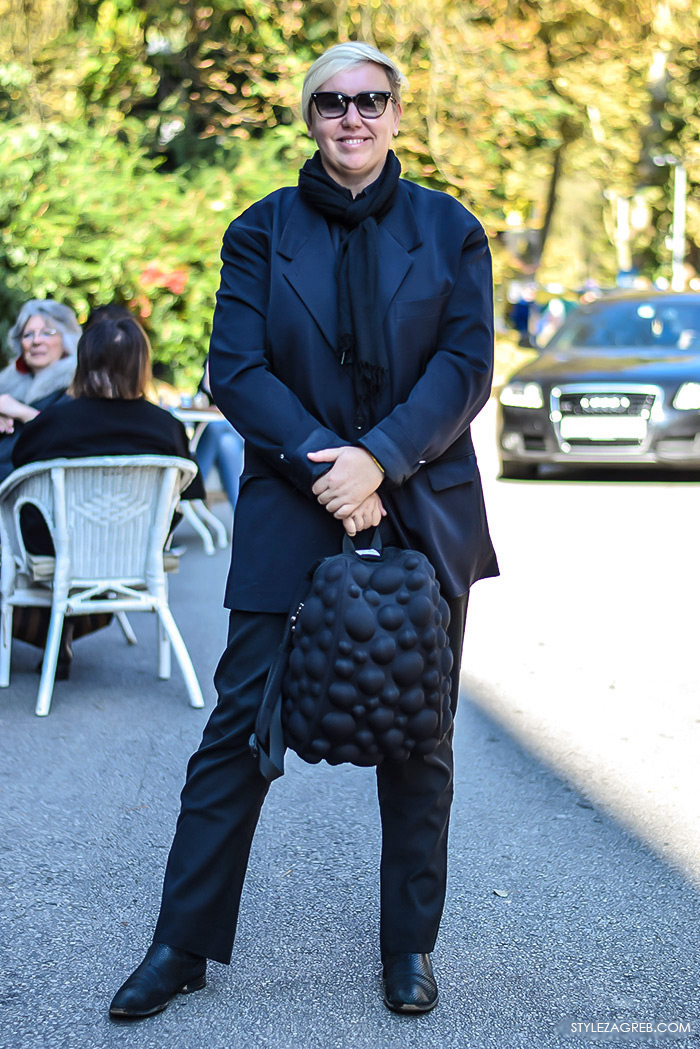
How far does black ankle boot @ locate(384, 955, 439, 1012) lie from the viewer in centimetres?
299

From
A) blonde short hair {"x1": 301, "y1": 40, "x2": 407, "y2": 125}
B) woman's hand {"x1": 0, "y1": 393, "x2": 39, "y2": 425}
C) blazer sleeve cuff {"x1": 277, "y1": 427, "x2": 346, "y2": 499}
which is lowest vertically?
woman's hand {"x1": 0, "y1": 393, "x2": 39, "y2": 425}

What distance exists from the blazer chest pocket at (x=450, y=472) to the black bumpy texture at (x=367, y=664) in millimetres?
268

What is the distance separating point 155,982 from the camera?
116 inches

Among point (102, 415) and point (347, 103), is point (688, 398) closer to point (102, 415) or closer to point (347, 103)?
point (102, 415)

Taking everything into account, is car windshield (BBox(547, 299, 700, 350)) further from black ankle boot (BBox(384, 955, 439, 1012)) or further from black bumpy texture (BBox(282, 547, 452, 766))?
black bumpy texture (BBox(282, 547, 452, 766))

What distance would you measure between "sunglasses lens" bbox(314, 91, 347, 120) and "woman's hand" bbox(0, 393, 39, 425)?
14.0 feet

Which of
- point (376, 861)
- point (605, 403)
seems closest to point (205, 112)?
point (605, 403)

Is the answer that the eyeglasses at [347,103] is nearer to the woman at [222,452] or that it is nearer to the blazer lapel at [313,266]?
the blazer lapel at [313,266]

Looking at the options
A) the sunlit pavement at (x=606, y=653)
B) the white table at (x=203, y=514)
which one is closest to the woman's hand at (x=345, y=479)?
the sunlit pavement at (x=606, y=653)

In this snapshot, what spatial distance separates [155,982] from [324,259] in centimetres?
151

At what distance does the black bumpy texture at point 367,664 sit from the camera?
2650 mm

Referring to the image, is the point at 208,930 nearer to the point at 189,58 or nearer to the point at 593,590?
the point at 593,590

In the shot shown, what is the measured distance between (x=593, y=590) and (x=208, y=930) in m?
5.22

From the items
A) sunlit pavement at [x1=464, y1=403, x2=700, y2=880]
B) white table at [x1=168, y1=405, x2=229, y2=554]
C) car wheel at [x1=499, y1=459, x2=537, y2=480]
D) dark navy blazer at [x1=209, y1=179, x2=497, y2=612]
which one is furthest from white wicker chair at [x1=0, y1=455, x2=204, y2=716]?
car wheel at [x1=499, y1=459, x2=537, y2=480]
